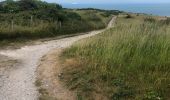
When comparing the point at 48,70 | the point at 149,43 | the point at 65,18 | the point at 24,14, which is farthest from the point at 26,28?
the point at 149,43

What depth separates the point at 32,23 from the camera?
89.5ft

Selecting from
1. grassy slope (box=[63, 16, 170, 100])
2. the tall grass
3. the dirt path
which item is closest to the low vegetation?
the tall grass

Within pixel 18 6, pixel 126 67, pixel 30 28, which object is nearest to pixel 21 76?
pixel 126 67

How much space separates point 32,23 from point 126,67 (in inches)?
624

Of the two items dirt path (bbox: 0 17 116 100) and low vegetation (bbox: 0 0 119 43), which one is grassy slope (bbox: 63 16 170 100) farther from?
low vegetation (bbox: 0 0 119 43)

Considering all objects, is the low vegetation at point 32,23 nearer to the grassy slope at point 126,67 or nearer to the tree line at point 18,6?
the tree line at point 18,6

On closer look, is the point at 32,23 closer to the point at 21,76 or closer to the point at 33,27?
the point at 33,27

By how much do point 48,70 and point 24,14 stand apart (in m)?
17.5

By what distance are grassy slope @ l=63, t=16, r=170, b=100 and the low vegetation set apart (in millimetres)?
9083

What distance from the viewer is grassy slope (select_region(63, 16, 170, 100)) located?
36.7 ft

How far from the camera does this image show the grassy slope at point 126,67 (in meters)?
11.2

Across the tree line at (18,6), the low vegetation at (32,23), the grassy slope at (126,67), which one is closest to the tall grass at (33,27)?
the low vegetation at (32,23)

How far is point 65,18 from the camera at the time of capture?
33594 millimetres

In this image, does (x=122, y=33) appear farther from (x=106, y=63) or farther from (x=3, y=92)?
(x=3, y=92)
